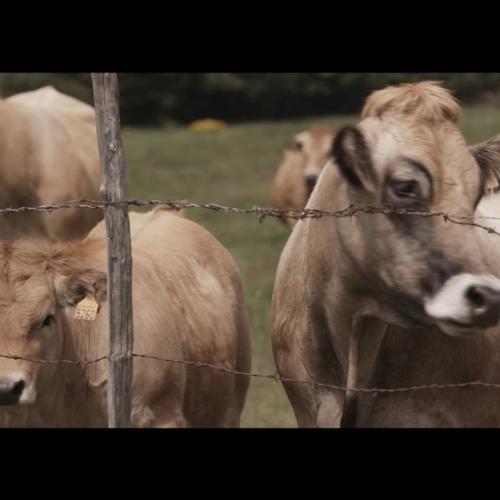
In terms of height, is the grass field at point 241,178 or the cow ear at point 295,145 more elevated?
the cow ear at point 295,145

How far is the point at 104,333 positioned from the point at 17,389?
70cm

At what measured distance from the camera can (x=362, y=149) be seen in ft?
17.8

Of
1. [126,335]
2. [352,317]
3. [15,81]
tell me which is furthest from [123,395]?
[15,81]

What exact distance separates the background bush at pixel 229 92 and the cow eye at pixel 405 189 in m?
26.9

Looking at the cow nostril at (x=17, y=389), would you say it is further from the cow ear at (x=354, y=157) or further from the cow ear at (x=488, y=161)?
the cow ear at (x=488, y=161)

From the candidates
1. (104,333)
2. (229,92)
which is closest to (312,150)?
(104,333)

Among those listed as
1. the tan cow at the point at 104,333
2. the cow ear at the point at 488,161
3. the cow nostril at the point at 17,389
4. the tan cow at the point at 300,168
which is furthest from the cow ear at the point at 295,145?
the cow nostril at the point at 17,389

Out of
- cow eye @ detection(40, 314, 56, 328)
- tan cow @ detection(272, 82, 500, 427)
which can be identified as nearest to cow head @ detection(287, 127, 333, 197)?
tan cow @ detection(272, 82, 500, 427)

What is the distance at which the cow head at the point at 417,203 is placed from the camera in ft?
16.7

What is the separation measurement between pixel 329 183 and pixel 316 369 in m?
0.92

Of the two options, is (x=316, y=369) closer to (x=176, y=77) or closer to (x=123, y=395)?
(x=123, y=395)

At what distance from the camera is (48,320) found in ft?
19.7

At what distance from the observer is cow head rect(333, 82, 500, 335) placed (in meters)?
5.10

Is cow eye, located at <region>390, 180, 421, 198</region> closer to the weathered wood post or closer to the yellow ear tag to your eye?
the weathered wood post
